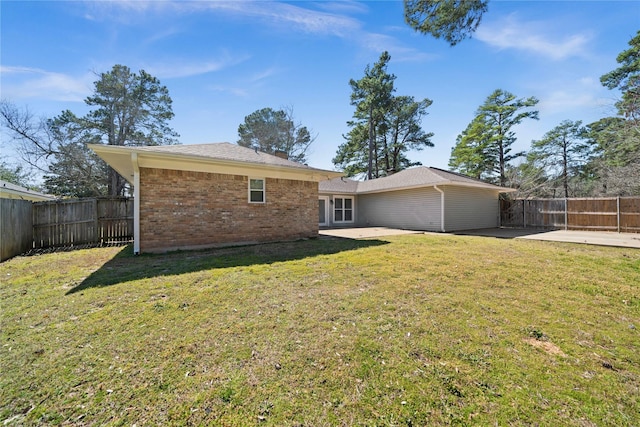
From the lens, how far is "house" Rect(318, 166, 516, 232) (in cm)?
1360

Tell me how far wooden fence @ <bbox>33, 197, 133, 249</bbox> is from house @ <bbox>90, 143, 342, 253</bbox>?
1.48 meters

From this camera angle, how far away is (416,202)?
1468cm

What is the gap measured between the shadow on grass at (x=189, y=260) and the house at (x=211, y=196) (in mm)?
704

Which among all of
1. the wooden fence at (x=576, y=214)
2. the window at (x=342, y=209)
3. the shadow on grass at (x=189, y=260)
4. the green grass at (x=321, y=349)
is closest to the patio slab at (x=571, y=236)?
the wooden fence at (x=576, y=214)

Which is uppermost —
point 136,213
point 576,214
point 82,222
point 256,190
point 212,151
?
point 212,151

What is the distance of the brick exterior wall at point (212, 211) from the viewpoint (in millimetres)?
7527

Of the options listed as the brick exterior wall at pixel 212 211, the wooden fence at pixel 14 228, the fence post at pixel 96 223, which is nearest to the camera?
the wooden fence at pixel 14 228

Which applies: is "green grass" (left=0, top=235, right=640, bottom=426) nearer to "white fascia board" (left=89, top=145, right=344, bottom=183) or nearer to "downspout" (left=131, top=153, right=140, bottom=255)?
"downspout" (left=131, top=153, right=140, bottom=255)

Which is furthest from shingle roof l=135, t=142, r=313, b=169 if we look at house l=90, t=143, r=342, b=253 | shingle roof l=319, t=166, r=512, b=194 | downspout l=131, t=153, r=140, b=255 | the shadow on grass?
shingle roof l=319, t=166, r=512, b=194

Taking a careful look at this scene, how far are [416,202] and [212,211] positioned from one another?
35.8 feet

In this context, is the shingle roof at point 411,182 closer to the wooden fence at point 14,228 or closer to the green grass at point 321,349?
the green grass at point 321,349

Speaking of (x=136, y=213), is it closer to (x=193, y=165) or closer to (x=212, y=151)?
(x=193, y=165)

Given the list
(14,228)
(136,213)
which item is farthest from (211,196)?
(14,228)

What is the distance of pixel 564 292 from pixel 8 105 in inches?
1211
